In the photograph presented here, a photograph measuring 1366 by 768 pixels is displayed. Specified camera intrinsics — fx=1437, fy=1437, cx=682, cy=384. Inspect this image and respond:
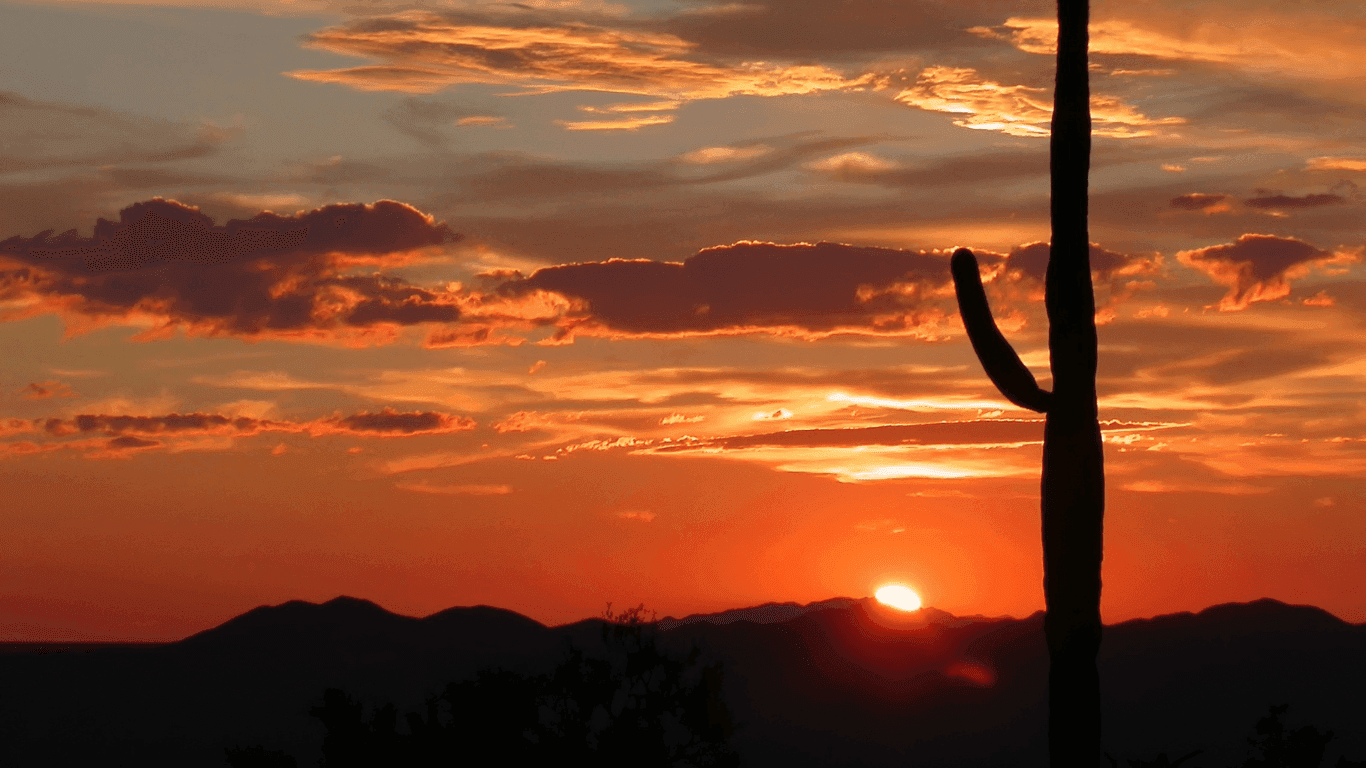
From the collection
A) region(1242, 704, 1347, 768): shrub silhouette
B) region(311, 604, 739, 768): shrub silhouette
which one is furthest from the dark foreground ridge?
region(1242, 704, 1347, 768): shrub silhouette

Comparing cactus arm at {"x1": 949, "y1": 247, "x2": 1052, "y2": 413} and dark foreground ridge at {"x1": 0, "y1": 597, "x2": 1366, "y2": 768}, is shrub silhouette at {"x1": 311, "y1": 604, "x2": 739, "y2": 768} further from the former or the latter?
dark foreground ridge at {"x1": 0, "y1": 597, "x2": 1366, "y2": 768}

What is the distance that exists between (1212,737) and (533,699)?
145 meters

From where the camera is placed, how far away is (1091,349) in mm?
16312

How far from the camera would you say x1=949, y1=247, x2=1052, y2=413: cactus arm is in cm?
1588

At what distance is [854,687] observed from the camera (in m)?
178

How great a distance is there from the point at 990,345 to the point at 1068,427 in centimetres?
127

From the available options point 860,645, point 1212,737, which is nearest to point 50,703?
point 860,645

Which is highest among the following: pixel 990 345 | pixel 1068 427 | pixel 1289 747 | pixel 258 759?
pixel 990 345

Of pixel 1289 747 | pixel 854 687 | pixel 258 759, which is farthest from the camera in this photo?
pixel 854 687

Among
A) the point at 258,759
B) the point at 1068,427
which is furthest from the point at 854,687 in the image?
the point at 1068,427

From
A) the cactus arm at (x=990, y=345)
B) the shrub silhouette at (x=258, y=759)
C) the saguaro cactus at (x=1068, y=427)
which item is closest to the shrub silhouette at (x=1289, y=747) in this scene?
the saguaro cactus at (x=1068, y=427)

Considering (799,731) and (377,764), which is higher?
(377,764)

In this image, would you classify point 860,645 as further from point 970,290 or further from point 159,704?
point 970,290

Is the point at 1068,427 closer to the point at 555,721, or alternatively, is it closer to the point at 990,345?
the point at 990,345
